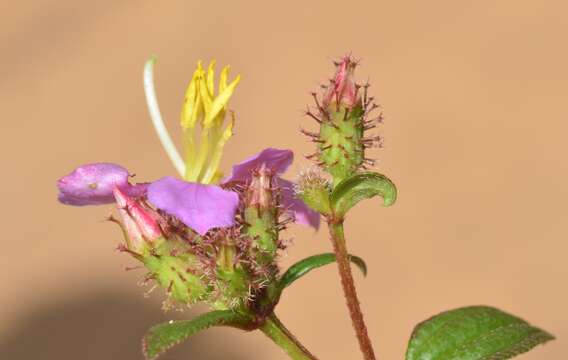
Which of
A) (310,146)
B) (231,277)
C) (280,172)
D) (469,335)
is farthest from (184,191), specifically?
(310,146)

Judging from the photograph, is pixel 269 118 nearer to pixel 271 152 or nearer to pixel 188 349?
pixel 188 349

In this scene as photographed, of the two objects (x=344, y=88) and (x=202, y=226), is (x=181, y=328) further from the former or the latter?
(x=344, y=88)

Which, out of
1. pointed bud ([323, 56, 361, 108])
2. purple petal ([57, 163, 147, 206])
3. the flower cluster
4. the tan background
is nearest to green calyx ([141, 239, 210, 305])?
the flower cluster

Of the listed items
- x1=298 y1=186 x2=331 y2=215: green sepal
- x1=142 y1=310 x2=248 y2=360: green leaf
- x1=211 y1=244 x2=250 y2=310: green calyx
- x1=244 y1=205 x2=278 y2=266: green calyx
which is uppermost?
x1=298 y1=186 x2=331 y2=215: green sepal

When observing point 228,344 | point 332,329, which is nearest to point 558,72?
point 332,329

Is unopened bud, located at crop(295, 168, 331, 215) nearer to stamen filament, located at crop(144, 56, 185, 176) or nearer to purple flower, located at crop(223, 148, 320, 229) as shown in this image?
purple flower, located at crop(223, 148, 320, 229)

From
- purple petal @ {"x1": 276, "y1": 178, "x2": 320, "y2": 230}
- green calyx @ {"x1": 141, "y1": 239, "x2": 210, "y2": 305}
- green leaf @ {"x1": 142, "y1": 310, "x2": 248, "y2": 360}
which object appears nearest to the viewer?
green leaf @ {"x1": 142, "y1": 310, "x2": 248, "y2": 360}

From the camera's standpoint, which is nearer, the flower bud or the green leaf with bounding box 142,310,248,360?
the green leaf with bounding box 142,310,248,360

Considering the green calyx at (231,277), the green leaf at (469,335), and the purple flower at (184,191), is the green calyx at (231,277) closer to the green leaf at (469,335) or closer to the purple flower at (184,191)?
the purple flower at (184,191)

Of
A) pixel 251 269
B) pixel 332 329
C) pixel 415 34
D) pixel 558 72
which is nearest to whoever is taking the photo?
pixel 251 269
